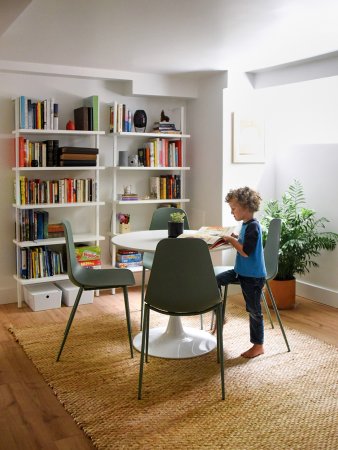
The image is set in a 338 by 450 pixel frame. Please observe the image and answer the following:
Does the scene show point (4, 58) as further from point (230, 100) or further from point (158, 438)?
point (158, 438)

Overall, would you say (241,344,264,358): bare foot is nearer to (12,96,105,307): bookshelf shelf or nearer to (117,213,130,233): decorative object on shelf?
(12,96,105,307): bookshelf shelf

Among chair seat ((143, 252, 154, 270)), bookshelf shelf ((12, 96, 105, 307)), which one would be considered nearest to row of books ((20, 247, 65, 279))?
bookshelf shelf ((12, 96, 105, 307))

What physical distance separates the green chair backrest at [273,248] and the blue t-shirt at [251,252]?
0.28m

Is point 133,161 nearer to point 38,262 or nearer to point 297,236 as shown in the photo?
point 38,262

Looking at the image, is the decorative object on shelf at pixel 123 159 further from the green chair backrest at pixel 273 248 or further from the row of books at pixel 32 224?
the green chair backrest at pixel 273 248

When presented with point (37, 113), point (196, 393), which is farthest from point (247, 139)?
point (196, 393)

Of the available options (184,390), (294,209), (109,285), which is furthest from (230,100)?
(184,390)

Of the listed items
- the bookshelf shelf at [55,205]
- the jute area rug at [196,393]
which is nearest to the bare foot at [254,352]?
the jute area rug at [196,393]

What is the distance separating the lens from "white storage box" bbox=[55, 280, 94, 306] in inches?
185

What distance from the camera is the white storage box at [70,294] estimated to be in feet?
15.4

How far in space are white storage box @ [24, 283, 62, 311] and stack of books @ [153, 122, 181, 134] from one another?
178 centimetres

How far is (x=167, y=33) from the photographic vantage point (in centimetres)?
360

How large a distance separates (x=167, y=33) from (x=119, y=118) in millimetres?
1490

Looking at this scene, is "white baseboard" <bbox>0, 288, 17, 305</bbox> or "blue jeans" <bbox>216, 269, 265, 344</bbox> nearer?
"blue jeans" <bbox>216, 269, 265, 344</bbox>
